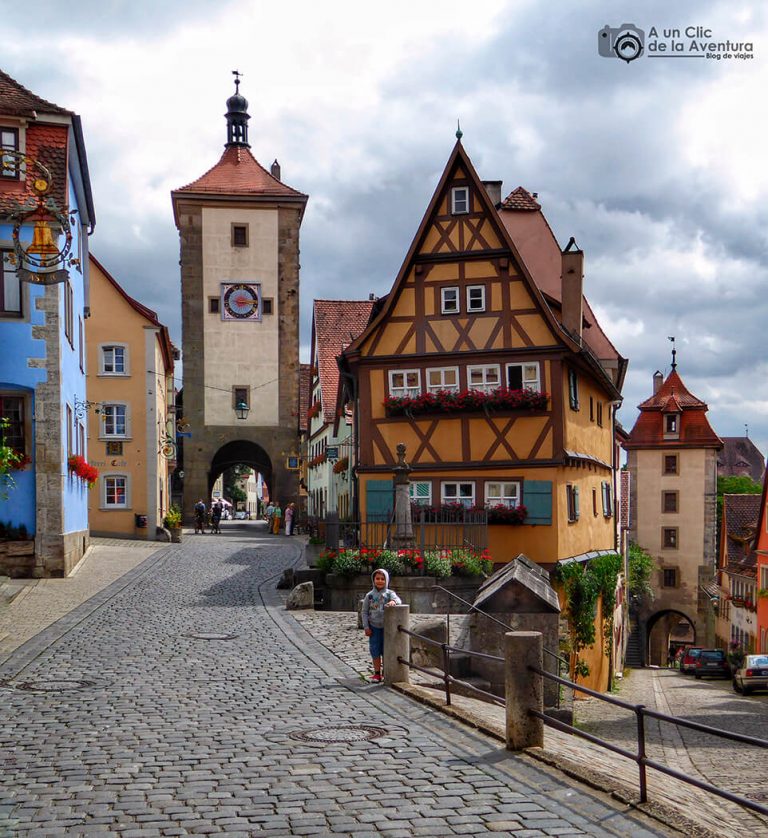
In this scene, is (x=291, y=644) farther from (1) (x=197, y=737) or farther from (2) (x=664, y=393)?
(2) (x=664, y=393)

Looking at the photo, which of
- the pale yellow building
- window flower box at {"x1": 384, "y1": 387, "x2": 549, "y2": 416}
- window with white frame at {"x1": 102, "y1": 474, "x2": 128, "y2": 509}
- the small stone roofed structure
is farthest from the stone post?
window with white frame at {"x1": 102, "y1": 474, "x2": 128, "y2": 509}

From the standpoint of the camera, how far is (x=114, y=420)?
42.7 meters

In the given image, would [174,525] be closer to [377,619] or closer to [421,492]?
[421,492]

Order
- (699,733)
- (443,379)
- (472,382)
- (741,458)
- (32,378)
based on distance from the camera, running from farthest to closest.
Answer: (741,458) < (443,379) < (472,382) < (32,378) < (699,733)

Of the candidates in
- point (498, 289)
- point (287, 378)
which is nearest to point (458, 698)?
point (498, 289)

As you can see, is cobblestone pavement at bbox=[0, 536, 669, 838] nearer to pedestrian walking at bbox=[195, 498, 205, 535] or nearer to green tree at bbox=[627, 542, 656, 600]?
pedestrian walking at bbox=[195, 498, 205, 535]

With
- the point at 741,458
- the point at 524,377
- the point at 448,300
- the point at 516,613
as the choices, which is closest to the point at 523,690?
the point at 516,613

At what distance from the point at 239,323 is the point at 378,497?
30631 mm

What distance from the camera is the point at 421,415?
1087 inches

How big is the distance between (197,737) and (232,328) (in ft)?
157

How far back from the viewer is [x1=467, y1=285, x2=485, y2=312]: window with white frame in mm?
27547

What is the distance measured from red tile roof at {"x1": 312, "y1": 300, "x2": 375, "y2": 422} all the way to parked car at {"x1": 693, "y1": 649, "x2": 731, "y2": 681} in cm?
1853

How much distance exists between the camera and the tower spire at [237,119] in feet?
204

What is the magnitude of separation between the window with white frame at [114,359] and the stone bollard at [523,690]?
35.3 meters
